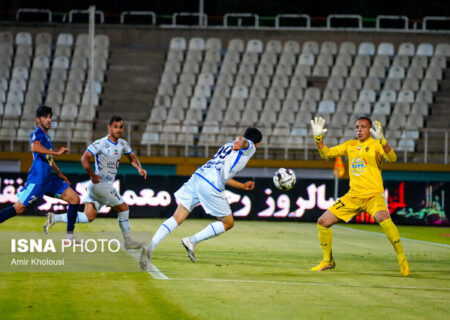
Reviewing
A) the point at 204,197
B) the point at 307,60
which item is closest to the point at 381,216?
the point at 204,197

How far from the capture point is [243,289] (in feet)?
29.5

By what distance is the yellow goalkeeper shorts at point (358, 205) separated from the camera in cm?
1105

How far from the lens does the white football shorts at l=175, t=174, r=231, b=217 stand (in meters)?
11.0

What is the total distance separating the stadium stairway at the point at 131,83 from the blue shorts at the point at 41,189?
18.5m

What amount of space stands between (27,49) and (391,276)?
88.9ft

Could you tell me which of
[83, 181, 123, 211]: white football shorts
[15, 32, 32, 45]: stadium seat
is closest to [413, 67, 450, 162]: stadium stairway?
[15, 32, 32, 45]: stadium seat

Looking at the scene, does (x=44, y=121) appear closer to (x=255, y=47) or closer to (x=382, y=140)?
(x=382, y=140)

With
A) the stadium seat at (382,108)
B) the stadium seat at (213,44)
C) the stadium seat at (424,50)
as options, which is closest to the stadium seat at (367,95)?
the stadium seat at (382,108)

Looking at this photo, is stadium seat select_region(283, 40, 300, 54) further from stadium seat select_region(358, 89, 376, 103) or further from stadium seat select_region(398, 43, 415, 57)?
stadium seat select_region(398, 43, 415, 57)

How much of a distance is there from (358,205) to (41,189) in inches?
187

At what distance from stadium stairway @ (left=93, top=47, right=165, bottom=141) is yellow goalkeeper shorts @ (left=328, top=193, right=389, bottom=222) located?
20.5m

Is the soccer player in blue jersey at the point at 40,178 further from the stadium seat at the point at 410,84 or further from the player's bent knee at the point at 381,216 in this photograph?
the stadium seat at the point at 410,84

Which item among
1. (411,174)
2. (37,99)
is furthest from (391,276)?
(37,99)

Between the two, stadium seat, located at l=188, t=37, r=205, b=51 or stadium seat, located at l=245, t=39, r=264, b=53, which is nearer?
stadium seat, located at l=245, t=39, r=264, b=53
